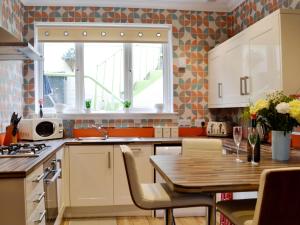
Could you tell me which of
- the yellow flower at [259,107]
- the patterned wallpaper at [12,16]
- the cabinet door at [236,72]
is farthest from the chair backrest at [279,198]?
the patterned wallpaper at [12,16]

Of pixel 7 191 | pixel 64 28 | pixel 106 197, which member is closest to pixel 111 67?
pixel 64 28

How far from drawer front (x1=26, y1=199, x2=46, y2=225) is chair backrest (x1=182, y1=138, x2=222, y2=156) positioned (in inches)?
43.6

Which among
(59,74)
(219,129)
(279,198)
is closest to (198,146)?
(279,198)

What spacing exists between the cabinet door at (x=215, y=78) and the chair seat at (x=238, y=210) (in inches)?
82.6

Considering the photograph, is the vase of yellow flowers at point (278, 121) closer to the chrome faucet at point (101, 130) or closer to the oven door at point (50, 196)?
the oven door at point (50, 196)

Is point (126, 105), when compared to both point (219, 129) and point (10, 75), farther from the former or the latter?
point (10, 75)

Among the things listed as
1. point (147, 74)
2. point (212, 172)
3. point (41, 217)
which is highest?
point (147, 74)

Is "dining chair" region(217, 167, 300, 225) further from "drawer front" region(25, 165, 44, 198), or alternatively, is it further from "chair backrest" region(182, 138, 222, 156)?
"drawer front" region(25, 165, 44, 198)

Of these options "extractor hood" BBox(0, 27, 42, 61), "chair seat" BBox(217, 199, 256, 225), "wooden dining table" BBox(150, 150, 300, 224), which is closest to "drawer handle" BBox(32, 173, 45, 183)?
"wooden dining table" BBox(150, 150, 300, 224)

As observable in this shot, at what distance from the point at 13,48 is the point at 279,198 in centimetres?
205

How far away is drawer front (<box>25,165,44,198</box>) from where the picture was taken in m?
1.90

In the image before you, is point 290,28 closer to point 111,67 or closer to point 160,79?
point 160,79

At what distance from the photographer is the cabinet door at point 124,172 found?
3604 millimetres

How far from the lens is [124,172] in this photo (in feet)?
11.9
